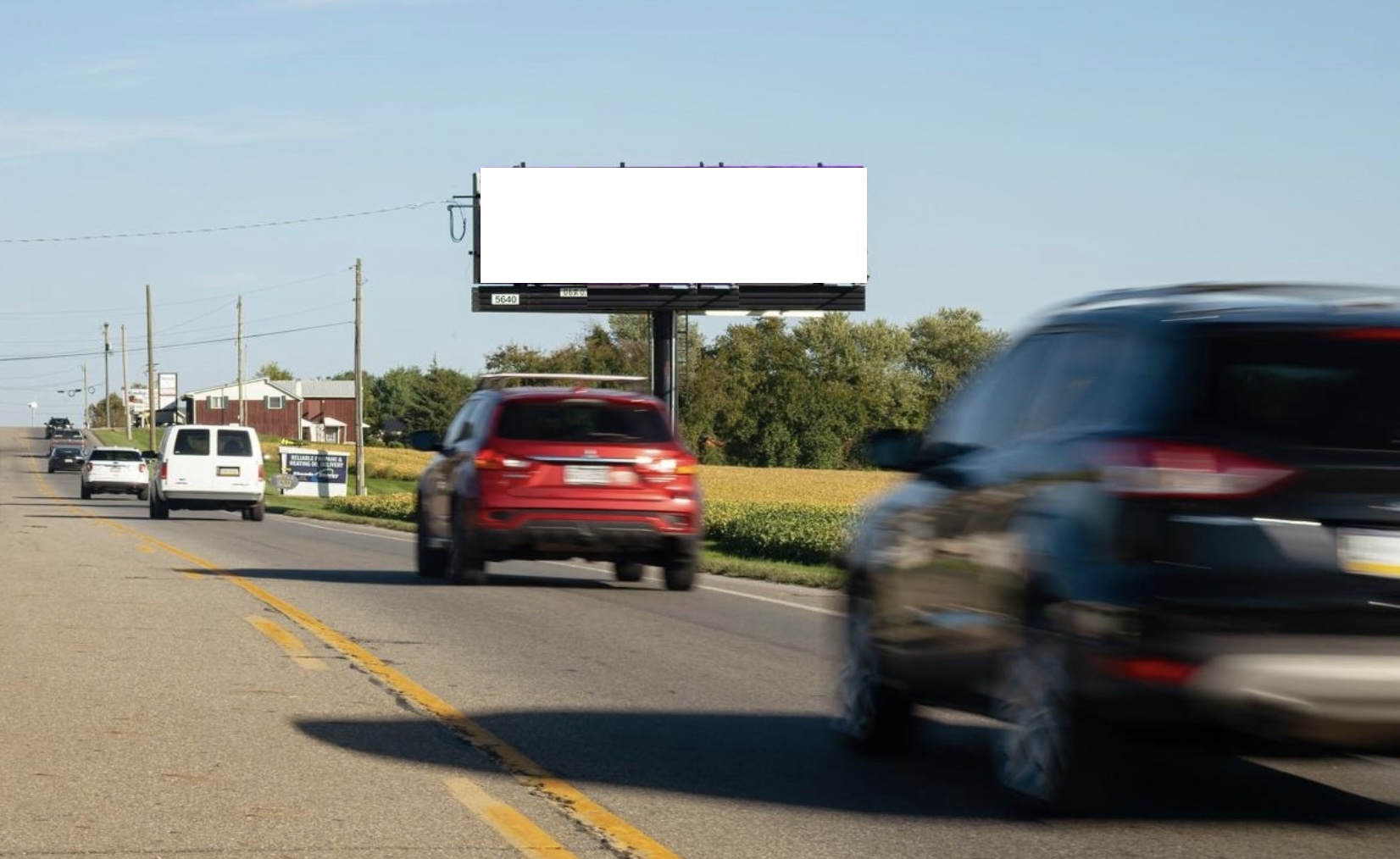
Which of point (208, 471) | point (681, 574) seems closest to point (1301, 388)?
point (681, 574)

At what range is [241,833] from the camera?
6.69m

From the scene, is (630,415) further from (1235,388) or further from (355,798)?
(1235,388)

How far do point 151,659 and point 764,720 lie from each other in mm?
4193

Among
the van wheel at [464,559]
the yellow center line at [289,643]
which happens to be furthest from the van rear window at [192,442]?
the yellow center line at [289,643]

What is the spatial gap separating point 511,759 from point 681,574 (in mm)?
10268

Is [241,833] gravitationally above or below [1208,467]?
below

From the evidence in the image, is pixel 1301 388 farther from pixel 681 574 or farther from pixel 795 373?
pixel 795 373

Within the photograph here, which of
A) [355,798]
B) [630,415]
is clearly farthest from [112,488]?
[355,798]

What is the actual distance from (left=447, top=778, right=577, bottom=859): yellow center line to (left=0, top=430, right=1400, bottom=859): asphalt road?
0.6 inches

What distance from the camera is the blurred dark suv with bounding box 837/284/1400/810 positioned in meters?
6.06

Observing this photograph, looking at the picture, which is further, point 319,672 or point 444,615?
point 444,615

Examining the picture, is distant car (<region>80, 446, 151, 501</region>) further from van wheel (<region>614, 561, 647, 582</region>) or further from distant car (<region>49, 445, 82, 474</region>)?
van wheel (<region>614, 561, 647, 582</region>)

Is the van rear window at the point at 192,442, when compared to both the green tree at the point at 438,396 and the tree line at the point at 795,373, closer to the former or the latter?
the tree line at the point at 795,373

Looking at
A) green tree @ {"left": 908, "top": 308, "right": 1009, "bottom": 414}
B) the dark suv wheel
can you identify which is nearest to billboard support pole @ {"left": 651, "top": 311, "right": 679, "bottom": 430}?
the dark suv wheel
